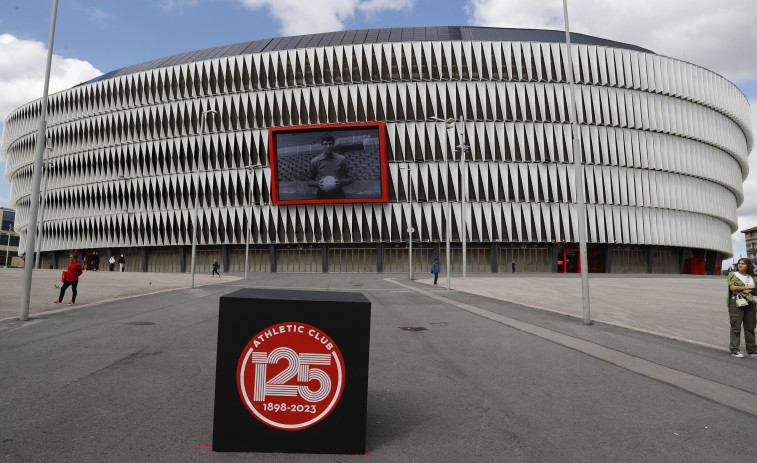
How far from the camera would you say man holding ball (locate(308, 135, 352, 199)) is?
181 ft

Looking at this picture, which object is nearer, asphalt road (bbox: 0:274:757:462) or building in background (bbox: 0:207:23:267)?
asphalt road (bbox: 0:274:757:462)

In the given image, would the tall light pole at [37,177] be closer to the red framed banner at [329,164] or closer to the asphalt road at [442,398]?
the asphalt road at [442,398]

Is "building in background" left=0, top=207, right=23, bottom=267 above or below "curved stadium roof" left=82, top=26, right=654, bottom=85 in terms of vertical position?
below

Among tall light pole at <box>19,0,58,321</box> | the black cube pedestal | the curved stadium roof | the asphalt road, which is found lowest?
the asphalt road

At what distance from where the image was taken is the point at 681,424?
481cm

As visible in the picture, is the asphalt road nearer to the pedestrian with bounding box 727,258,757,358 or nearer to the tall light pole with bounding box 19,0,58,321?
the pedestrian with bounding box 727,258,757,358

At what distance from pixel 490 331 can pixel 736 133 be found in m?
77.2

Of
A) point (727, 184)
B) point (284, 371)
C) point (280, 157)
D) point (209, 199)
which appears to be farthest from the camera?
point (727, 184)

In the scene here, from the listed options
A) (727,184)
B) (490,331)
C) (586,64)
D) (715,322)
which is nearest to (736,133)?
(727,184)

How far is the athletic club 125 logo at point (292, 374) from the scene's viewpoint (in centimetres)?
396

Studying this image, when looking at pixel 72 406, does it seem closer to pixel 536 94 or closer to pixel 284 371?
pixel 284 371

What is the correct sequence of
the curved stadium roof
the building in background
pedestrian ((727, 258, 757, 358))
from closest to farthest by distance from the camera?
pedestrian ((727, 258, 757, 358)) → the curved stadium roof → the building in background

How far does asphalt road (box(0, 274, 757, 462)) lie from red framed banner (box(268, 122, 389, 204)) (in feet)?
147

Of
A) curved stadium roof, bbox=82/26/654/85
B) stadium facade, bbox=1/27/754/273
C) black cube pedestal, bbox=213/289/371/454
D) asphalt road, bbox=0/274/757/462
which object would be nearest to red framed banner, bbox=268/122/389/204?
stadium facade, bbox=1/27/754/273
